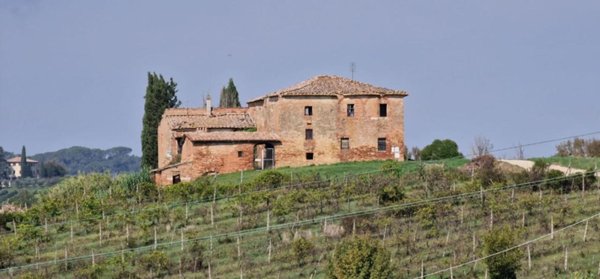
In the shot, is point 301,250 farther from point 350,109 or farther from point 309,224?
point 350,109

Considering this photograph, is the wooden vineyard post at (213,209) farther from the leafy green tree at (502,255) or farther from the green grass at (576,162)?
the green grass at (576,162)

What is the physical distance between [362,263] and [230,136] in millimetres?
22136

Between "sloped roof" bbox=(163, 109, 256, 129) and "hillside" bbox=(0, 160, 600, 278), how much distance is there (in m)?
6.26

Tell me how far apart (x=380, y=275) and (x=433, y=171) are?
17.3 meters

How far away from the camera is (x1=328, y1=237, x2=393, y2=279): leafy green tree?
34.6 m

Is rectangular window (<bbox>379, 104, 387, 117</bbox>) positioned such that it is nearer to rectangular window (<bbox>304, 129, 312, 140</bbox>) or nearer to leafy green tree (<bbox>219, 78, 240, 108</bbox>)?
rectangular window (<bbox>304, 129, 312, 140</bbox>)

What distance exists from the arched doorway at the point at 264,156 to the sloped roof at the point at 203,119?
320cm

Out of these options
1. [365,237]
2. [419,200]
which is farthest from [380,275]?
[419,200]

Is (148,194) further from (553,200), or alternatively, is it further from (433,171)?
(553,200)

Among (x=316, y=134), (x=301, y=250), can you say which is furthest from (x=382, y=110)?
(x=301, y=250)

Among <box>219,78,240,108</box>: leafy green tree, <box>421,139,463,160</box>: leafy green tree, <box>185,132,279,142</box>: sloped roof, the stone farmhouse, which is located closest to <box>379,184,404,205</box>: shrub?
the stone farmhouse

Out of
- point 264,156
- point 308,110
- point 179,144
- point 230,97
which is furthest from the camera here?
point 230,97

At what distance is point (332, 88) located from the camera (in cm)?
5784

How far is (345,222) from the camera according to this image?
140 ft
